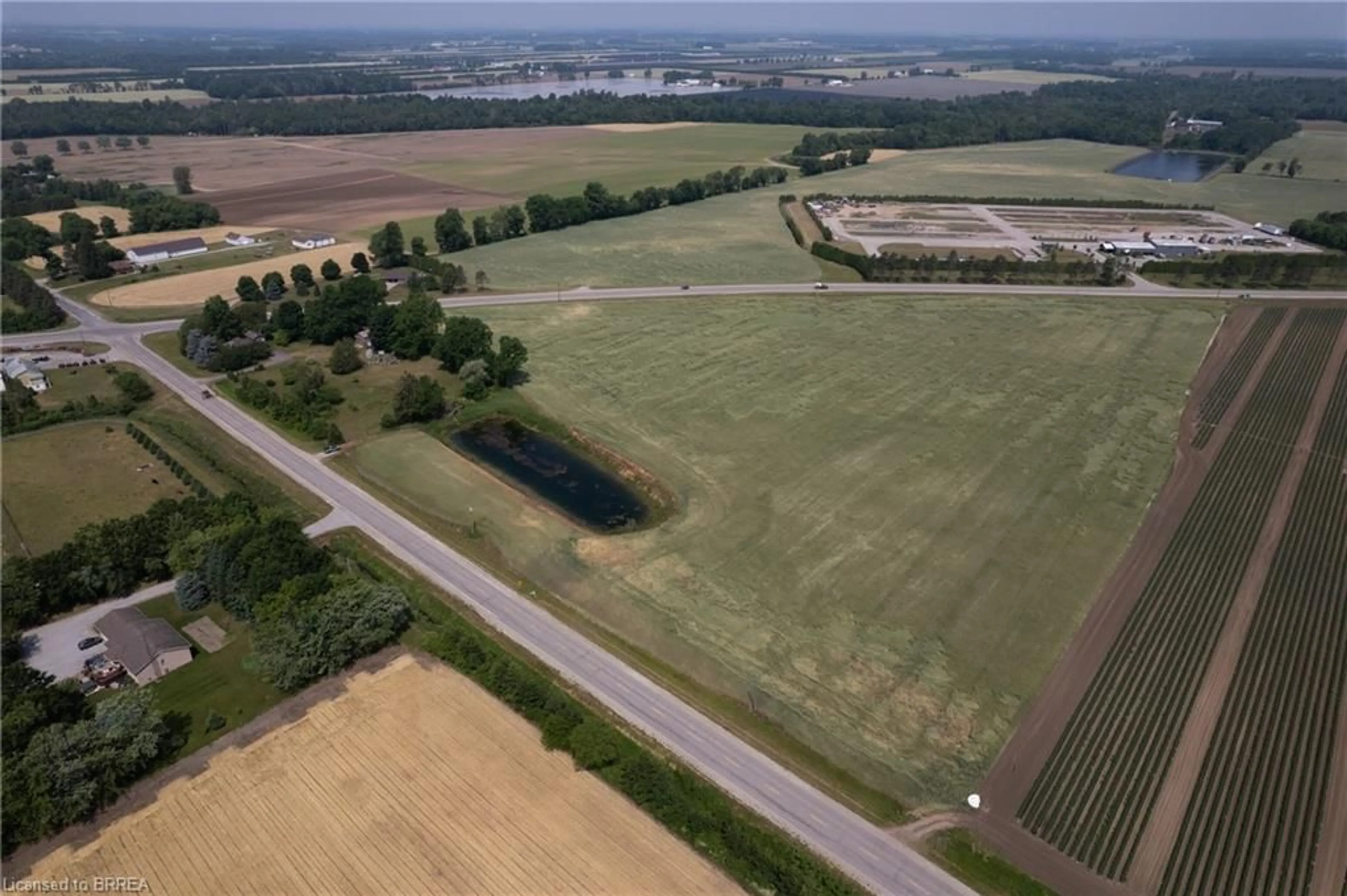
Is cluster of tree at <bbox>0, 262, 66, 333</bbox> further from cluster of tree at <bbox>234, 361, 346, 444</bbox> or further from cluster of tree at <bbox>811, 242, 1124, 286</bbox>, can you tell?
cluster of tree at <bbox>811, 242, 1124, 286</bbox>

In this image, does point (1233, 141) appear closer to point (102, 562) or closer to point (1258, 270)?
point (1258, 270)

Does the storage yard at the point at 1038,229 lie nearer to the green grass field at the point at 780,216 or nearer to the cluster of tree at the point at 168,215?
the green grass field at the point at 780,216

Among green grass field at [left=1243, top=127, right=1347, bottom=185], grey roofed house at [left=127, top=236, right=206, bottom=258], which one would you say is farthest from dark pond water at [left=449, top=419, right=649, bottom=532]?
green grass field at [left=1243, top=127, right=1347, bottom=185]

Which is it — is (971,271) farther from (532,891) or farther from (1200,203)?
(532,891)

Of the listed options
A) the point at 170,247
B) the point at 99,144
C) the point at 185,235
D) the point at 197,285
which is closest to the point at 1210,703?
the point at 197,285

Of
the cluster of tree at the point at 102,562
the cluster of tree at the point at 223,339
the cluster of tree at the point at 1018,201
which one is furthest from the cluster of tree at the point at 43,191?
the cluster of tree at the point at 1018,201
